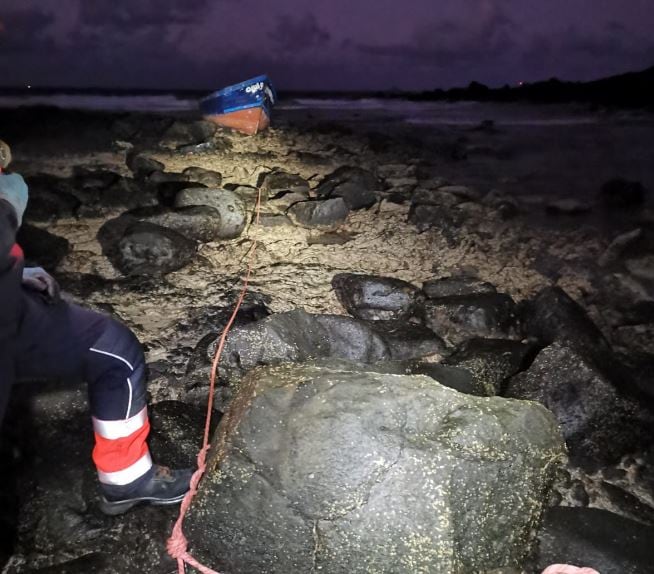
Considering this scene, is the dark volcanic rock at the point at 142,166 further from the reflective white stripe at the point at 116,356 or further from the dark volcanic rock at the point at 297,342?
the reflective white stripe at the point at 116,356

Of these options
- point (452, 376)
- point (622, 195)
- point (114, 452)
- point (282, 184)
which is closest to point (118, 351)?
point (114, 452)

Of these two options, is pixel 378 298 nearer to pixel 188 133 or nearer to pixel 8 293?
pixel 8 293

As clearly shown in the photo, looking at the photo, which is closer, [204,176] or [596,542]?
[596,542]

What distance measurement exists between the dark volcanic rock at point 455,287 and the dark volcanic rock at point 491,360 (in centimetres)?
77

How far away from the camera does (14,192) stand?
1926mm

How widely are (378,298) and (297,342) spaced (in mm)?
1140

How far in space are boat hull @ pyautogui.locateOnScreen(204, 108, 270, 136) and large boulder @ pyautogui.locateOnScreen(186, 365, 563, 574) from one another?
974 cm

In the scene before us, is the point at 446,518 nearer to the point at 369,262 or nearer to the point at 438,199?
the point at 369,262

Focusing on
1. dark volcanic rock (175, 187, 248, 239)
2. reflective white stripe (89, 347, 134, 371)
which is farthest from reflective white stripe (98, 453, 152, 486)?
dark volcanic rock (175, 187, 248, 239)

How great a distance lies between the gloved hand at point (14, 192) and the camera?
1895mm

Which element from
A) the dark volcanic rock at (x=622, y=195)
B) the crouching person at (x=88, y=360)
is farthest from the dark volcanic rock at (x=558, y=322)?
the dark volcanic rock at (x=622, y=195)

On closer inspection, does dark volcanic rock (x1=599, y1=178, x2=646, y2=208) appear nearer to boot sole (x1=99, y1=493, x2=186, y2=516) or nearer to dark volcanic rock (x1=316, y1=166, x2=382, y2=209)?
dark volcanic rock (x1=316, y1=166, x2=382, y2=209)

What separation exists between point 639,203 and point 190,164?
654 centimetres

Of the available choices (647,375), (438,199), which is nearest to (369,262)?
(438,199)
